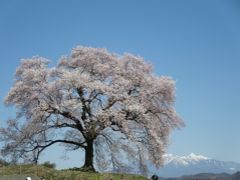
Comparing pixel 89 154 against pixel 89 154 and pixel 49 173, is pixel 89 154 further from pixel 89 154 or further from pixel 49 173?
pixel 49 173

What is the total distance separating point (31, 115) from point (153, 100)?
9009mm

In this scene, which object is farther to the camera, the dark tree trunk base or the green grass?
the dark tree trunk base

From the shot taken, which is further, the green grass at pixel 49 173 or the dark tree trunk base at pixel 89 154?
the dark tree trunk base at pixel 89 154

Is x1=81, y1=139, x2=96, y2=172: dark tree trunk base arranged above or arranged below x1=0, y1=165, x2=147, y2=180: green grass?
above

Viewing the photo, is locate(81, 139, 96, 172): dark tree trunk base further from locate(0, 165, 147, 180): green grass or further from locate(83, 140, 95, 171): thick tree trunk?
locate(0, 165, 147, 180): green grass

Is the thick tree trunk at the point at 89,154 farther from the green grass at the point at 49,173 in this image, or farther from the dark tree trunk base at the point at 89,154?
the green grass at the point at 49,173

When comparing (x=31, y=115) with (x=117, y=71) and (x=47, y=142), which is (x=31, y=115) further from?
(x=117, y=71)

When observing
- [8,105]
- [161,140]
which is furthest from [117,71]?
[8,105]

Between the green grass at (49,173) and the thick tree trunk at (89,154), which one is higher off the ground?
the thick tree trunk at (89,154)

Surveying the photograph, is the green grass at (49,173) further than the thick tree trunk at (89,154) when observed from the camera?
No

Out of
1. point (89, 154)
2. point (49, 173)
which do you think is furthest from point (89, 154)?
point (49, 173)

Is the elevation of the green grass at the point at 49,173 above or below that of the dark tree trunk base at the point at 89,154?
below

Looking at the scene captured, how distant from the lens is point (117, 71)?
121 ft

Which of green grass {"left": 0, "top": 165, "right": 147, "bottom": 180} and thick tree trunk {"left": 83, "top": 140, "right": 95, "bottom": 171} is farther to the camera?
thick tree trunk {"left": 83, "top": 140, "right": 95, "bottom": 171}
